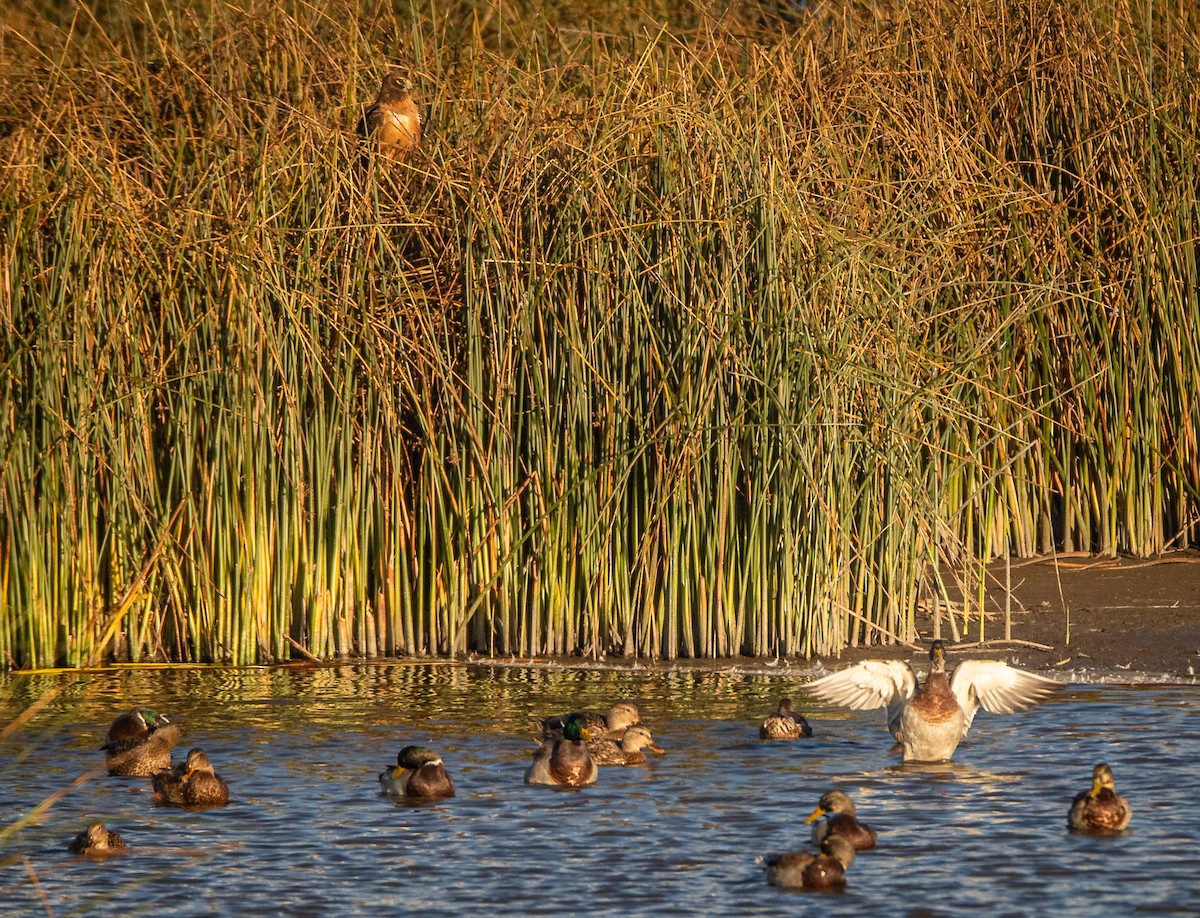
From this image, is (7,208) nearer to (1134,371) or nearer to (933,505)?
(933,505)

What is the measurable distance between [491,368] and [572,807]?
10.3ft

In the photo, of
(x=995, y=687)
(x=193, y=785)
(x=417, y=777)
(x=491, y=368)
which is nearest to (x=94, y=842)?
(x=193, y=785)

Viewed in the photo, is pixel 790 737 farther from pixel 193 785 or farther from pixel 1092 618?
pixel 1092 618

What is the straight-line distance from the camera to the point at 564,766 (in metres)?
7.39

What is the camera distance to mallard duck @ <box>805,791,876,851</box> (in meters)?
6.31

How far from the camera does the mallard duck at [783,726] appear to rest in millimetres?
8023

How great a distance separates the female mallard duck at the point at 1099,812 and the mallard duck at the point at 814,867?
929 millimetres

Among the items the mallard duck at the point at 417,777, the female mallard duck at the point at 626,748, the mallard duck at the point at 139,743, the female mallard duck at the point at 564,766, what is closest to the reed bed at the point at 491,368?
the mallard duck at the point at 139,743

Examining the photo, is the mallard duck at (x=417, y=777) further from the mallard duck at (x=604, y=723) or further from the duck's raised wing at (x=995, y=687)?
the duck's raised wing at (x=995, y=687)

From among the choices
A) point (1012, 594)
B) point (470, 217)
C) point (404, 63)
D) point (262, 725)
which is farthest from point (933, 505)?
point (404, 63)

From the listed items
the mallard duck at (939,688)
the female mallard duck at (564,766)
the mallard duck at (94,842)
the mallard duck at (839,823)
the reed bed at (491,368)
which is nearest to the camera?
the mallard duck at (839,823)

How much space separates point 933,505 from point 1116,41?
129 inches

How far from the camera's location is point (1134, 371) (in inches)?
420

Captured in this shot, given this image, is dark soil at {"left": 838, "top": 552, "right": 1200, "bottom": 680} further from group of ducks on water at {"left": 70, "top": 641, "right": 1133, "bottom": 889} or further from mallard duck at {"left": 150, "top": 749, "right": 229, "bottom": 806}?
mallard duck at {"left": 150, "top": 749, "right": 229, "bottom": 806}
